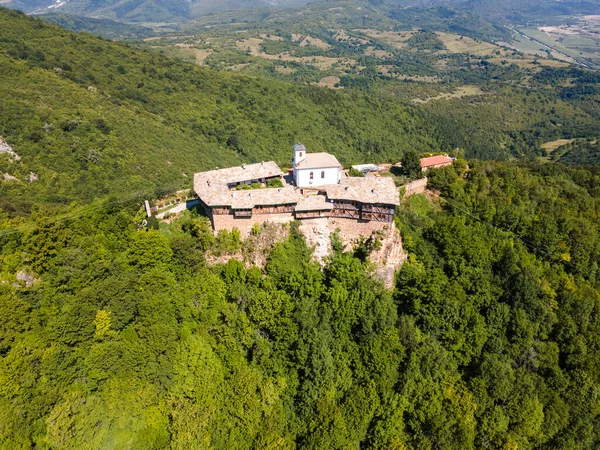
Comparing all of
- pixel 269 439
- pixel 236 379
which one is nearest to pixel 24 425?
pixel 236 379

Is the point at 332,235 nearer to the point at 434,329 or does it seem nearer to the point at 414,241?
the point at 414,241

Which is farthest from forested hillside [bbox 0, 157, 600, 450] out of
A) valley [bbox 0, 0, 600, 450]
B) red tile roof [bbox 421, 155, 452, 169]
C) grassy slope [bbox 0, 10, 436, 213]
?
grassy slope [bbox 0, 10, 436, 213]

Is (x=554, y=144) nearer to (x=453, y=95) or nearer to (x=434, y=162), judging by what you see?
(x=453, y=95)

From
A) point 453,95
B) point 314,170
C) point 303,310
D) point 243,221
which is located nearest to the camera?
point 303,310

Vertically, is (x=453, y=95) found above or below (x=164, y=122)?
below

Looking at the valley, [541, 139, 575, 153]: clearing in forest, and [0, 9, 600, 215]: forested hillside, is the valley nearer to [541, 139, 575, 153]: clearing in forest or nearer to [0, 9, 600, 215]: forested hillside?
[0, 9, 600, 215]: forested hillside

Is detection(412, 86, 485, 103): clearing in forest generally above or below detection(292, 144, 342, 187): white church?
below

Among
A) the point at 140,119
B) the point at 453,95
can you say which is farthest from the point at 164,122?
the point at 453,95

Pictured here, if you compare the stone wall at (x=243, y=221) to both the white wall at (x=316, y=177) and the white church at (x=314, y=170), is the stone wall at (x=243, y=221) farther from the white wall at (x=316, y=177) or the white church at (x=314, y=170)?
the white church at (x=314, y=170)
